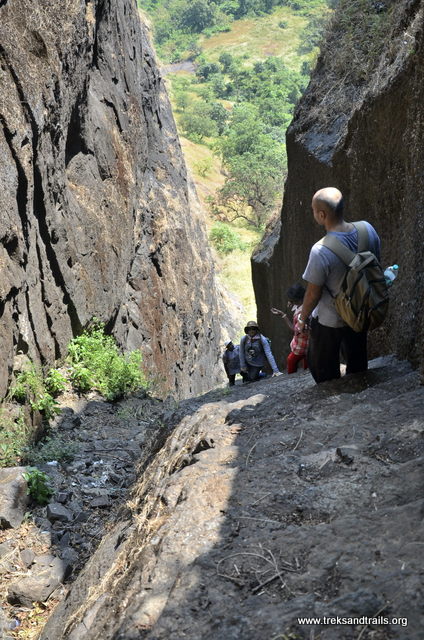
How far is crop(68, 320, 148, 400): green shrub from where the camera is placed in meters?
9.84

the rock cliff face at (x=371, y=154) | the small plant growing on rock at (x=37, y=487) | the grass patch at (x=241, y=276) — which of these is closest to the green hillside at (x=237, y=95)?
the grass patch at (x=241, y=276)

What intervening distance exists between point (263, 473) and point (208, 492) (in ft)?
1.07

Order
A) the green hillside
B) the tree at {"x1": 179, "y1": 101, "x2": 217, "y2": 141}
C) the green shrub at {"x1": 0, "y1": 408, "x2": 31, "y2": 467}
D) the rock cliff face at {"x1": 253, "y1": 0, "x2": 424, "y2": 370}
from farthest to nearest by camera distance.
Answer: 1. the tree at {"x1": 179, "y1": 101, "x2": 217, "y2": 141}
2. the green hillside
3. the green shrub at {"x1": 0, "y1": 408, "x2": 31, "y2": 467}
4. the rock cliff face at {"x1": 253, "y1": 0, "x2": 424, "y2": 370}

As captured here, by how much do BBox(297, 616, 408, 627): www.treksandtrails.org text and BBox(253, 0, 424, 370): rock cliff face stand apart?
3141 millimetres

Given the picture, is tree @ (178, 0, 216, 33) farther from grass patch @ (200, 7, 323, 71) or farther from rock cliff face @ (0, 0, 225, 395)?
rock cliff face @ (0, 0, 225, 395)

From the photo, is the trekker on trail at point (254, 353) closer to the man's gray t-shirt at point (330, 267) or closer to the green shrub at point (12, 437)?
the green shrub at point (12, 437)

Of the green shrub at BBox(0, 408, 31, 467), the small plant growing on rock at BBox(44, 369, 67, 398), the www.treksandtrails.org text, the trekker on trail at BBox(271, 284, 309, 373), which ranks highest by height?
the www.treksandtrails.org text

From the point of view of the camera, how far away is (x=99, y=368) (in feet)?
33.9

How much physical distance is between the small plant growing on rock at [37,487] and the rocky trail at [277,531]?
88 centimetres

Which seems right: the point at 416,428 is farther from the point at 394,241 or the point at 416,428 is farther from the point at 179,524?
the point at 394,241

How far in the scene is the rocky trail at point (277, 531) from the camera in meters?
2.32

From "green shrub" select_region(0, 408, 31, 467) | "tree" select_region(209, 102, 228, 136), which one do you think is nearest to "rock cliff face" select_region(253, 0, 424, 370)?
"green shrub" select_region(0, 408, 31, 467)

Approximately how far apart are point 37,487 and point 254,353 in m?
3.64

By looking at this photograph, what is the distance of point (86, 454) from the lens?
7.54 meters
